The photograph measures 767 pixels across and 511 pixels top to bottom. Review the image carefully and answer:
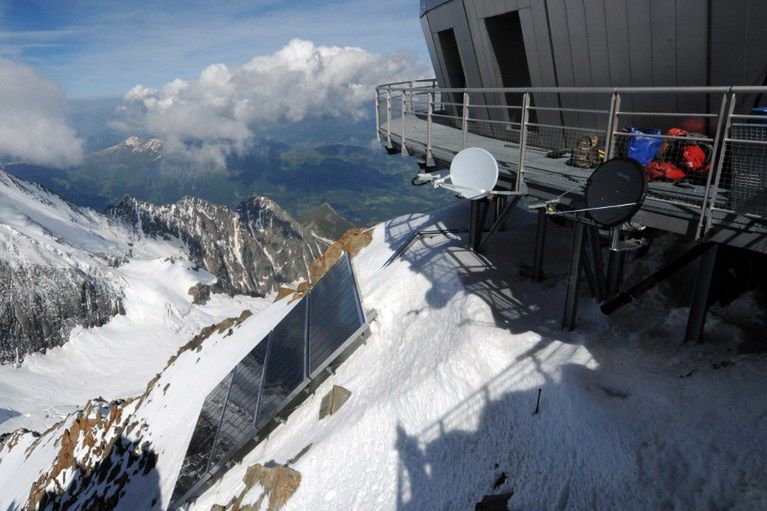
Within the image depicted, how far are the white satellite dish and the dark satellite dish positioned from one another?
99.6 inches

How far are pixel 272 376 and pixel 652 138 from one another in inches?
531

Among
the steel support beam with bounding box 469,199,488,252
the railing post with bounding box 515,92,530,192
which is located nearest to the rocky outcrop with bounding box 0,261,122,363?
the steel support beam with bounding box 469,199,488,252

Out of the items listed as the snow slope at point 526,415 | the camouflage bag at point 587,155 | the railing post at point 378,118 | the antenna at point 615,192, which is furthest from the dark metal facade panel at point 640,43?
the railing post at point 378,118

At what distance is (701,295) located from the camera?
8930 millimetres

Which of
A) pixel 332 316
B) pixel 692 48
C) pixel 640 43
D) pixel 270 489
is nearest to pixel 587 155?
pixel 640 43

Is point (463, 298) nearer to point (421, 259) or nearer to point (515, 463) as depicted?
point (421, 259)

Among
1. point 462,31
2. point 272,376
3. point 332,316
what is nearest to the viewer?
point 272,376

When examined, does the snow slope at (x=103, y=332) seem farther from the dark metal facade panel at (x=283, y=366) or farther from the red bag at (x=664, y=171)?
the red bag at (x=664, y=171)

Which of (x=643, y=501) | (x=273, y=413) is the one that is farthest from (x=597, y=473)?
(x=273, y=413)

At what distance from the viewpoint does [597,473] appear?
7.96 metres

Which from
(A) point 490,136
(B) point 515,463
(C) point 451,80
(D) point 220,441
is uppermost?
(C) point 451,80

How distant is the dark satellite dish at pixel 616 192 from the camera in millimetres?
7762

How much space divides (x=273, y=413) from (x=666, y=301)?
12153 mm

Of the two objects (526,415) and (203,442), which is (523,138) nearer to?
(526,415)
